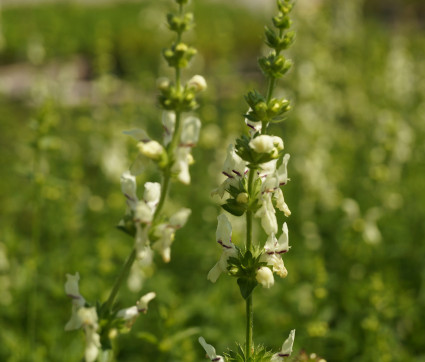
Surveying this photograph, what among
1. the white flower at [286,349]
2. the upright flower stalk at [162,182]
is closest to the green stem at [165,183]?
the upright flower stalk at [162,182]

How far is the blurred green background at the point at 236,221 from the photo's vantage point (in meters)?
4.54

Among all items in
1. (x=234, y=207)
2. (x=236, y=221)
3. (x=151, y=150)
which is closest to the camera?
(x=151, y=150)

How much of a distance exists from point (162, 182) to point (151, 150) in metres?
0.14

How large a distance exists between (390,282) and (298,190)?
2549 mm

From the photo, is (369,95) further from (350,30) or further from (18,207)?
(18,207)

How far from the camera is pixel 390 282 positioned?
18.1 ft

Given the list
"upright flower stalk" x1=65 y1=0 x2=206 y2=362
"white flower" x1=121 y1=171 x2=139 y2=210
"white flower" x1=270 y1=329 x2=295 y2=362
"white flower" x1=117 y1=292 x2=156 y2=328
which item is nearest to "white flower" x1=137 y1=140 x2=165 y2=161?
"upright flower stalk" x1=65 y1=0 x2=206 y2=362

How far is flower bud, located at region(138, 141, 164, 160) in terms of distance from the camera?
190cm

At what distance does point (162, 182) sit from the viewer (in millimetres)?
2000

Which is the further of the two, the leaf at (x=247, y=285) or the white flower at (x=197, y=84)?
the leaf at (x=247, y=285)

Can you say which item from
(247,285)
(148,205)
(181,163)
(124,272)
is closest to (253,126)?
(181,163)

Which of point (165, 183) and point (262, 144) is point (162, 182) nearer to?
point (165, 183)

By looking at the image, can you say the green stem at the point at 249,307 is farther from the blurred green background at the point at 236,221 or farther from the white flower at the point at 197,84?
the blurred green background at the point at 236,221

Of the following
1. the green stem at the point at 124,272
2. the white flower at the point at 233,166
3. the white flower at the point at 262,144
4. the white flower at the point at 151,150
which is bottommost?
the green stem at the point at 124,272
